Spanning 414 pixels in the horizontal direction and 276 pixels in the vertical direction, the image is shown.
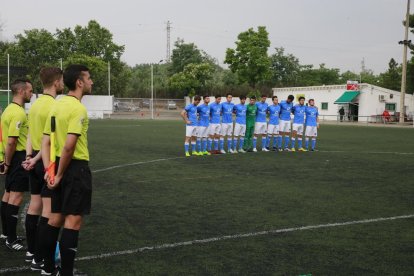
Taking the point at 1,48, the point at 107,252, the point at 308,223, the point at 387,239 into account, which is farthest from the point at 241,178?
the point at 1,48

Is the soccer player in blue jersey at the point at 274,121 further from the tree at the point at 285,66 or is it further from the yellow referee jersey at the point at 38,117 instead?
the tree at the point at 285,66

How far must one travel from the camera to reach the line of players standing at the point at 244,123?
617 inches

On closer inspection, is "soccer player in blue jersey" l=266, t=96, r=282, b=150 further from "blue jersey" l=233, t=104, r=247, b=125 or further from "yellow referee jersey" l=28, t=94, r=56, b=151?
"yellow referee jersey" l=28, t=94, r=56, b=151

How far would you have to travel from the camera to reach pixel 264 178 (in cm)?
1048

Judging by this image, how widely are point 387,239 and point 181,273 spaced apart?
290cm

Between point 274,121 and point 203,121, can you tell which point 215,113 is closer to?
point 203,121

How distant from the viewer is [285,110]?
1738cm

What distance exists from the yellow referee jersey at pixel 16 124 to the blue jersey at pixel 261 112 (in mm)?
12247

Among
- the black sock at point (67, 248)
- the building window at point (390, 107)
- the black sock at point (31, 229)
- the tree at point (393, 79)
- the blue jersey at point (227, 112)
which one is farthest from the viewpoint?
the tree at point (393, 79)

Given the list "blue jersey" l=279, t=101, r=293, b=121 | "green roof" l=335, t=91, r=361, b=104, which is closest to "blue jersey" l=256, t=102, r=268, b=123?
"blue jersey" l=279, t=101, r=293, b=121

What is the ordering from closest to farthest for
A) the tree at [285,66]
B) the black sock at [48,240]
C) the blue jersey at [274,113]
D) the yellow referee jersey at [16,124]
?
the black sock at [48,240], the yellow referee jersey at [16,124], the blue jersey at [274,113], the tree at [285,66]

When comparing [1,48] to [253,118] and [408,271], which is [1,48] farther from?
[408,271]

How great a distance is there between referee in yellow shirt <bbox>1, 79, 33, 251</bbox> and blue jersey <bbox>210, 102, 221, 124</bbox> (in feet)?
35.5

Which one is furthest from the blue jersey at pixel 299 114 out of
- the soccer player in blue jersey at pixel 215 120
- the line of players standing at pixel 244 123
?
the soccer player in blue jersey at pixel 215 120
